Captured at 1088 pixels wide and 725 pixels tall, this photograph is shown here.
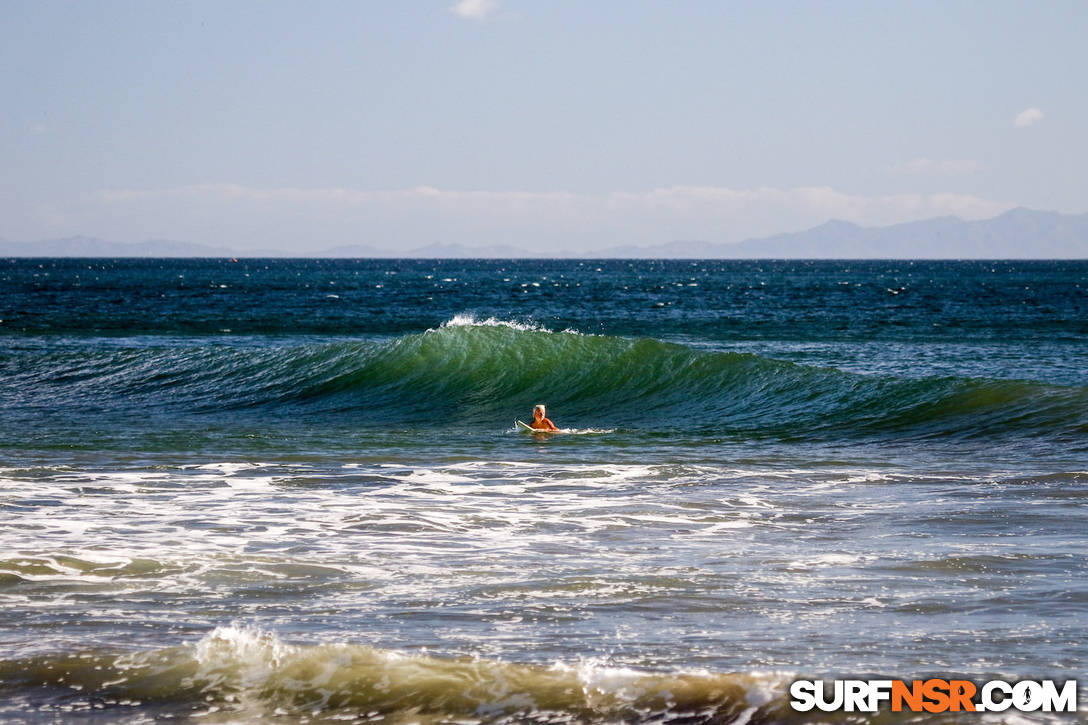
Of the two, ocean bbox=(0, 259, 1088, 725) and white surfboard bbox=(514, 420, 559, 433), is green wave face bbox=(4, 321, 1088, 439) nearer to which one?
ocean bbox=(0, 259, 1088, 725)

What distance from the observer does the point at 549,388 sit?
2609 centimetres

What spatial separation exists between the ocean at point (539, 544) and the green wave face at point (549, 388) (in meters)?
0.12

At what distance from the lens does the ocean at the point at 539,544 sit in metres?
6.44

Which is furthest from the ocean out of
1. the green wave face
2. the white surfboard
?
the white surfboard

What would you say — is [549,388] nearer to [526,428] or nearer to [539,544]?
[526,428]

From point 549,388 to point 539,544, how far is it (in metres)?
16.2

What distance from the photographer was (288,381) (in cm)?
2728

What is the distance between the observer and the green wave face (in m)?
19.5

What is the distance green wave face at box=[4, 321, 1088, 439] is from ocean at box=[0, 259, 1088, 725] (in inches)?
4.9

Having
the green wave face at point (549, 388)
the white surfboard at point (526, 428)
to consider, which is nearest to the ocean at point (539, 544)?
the green wave face at point (549, 388)

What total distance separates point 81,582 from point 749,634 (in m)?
4.86

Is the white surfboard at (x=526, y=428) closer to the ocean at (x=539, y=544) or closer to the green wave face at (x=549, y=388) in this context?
the ocean at (x=539, y=544)

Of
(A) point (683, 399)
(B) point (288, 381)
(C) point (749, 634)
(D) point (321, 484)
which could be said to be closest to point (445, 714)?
(C) point (749, 634)

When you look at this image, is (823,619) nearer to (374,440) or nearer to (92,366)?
(374,440)
